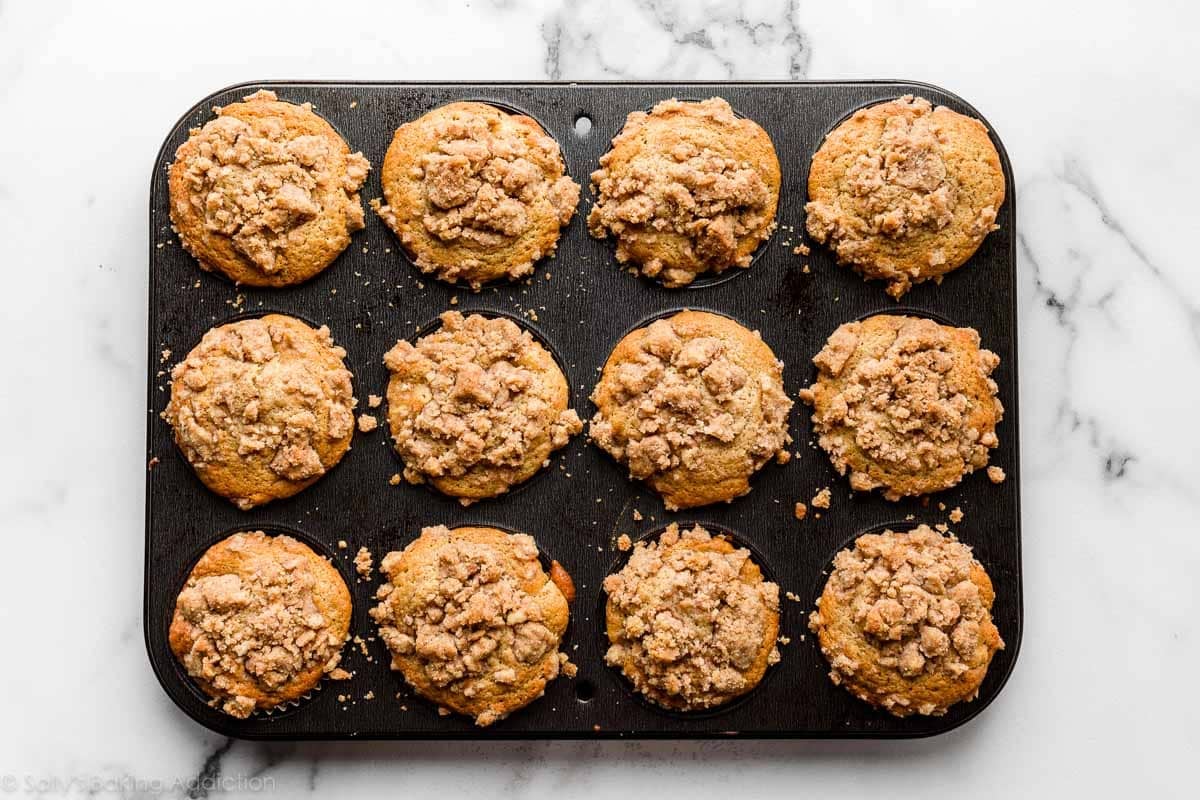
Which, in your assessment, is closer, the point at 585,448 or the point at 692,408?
the point at 692,408

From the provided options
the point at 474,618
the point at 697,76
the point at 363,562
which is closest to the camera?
the point at 474,618

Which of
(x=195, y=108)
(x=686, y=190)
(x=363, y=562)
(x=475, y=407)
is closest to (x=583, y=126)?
(x=686, y=190)

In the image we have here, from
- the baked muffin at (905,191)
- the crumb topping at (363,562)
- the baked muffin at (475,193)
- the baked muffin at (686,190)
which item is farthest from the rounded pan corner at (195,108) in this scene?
the baked muffin at (905,191)

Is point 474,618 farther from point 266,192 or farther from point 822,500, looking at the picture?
point 266,192

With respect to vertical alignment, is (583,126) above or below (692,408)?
above

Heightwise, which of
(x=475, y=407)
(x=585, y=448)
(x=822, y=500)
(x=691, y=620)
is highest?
(x=475, y=407)

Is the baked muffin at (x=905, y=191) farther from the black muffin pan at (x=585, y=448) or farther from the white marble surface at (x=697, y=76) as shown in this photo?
the white marble surface at (x=697, y=76)
